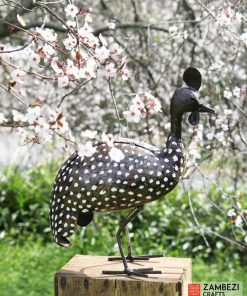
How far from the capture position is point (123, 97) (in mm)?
6086

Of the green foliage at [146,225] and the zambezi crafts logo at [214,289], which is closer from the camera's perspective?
the zambezi crafts logo at [214,289]

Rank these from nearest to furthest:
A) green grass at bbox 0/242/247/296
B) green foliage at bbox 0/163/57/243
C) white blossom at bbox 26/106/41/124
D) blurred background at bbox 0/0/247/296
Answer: white blossom at bbox 26/106/41/124 → green grass at bbox 0/242/247/296 → blurred background at bbox 0/0/247/296 → green foliage at bbox 0/163/57/243

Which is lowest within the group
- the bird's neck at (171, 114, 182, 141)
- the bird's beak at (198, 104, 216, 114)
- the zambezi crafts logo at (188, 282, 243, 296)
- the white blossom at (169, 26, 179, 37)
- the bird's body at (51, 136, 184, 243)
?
the zambezi crafts logo at (188, 282, 243, 296)

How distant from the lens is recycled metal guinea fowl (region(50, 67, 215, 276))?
312cm

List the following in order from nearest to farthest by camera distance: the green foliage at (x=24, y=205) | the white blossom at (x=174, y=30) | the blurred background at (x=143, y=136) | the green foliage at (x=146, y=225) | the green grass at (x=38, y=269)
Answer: the white blossom at (x=174, y=30)
the green grass at (x=38, y=269)
the blurred background at (x=143, y=136)
the green foliage at (x=146, y=225)
the green foliage at (x=24, y=205)

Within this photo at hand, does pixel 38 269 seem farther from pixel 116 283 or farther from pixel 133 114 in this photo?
pixel 133 114

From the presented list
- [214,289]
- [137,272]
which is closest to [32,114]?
[137,272]

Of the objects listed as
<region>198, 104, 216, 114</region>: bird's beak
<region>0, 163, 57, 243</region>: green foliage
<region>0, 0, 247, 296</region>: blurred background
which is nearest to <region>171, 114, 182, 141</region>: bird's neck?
<region>198, 104, 216, 114</region>: bird's beak

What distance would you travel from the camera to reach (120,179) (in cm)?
311

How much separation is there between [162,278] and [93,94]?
3.57 m

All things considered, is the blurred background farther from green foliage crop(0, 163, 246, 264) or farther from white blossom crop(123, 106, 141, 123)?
white blossom crop(123, 106, 141, 123)

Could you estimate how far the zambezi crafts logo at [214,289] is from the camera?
3.45 meters

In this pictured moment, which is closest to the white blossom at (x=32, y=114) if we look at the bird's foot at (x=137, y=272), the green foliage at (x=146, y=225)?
the bird's foot at (x=137, y=272)

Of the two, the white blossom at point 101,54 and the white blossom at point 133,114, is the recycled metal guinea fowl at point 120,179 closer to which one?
the white blossom at point 133,114
